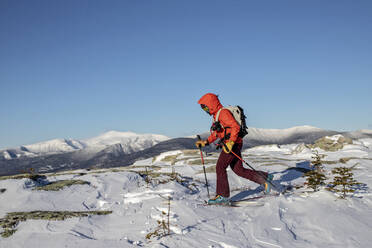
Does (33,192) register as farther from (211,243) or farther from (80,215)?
(211,243)

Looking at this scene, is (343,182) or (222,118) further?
(222,118)

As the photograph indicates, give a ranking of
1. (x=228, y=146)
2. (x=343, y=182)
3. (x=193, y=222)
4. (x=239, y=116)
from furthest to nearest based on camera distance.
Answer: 1. (x=239, y=116)
2. (x=228, y=146)
3. (x=343, y=182)
4. (x=193, y=222)

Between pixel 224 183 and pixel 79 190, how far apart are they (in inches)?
175

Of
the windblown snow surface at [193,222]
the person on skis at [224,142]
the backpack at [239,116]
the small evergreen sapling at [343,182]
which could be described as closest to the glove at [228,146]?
the person on skis at [224,142]

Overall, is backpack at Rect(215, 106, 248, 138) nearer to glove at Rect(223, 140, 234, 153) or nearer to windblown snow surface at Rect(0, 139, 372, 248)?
glove at Rect(223, 140, 234, 153)

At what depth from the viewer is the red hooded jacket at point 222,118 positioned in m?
6.51

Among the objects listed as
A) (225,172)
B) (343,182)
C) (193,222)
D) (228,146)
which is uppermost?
(228,146)

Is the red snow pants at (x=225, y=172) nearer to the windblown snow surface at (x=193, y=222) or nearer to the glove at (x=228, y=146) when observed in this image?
the glove at (x=228, y=146)

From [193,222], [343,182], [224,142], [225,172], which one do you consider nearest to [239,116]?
[224,142]

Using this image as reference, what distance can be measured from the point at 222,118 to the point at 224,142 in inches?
23.4

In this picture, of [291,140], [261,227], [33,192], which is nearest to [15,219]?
[33,192]

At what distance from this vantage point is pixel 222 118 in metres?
6.63

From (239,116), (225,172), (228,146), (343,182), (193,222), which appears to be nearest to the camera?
(193,222)

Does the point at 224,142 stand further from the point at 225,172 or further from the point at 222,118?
the point at 225,172
